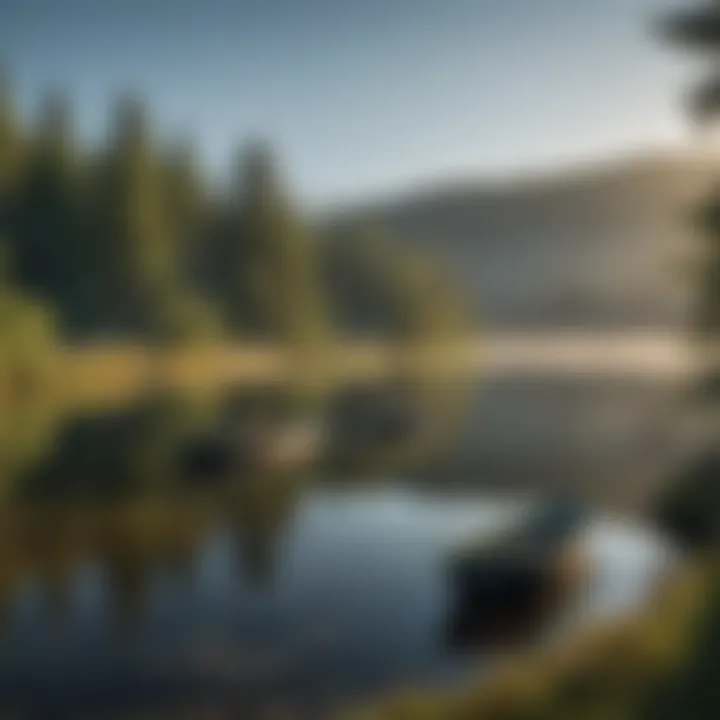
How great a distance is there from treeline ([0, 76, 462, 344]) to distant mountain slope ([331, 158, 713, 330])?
0.50 ft

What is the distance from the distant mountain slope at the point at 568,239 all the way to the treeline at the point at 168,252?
0.15m

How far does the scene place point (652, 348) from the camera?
3.65 meters

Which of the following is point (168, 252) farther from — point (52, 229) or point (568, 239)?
point (568, 239)

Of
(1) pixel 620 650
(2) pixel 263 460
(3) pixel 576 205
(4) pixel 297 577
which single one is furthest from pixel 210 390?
(1) pixel 620 650

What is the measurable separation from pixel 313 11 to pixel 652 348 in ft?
5.80

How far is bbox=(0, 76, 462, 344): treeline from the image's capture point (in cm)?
382

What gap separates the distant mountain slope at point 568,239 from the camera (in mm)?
3582

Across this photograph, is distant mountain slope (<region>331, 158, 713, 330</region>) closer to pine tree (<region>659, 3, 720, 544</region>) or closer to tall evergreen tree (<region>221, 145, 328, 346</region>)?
pine tree (<region>659, 3, 720, 544</region>)

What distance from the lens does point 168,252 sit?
13.5 feet

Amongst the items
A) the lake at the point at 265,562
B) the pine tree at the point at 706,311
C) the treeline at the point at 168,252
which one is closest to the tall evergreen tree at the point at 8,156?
the treeline at the point at 168,252

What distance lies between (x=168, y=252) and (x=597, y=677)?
7.61 ft

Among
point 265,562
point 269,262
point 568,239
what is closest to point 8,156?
point 269,262

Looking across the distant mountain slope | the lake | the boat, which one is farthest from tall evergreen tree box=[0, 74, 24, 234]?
the boat

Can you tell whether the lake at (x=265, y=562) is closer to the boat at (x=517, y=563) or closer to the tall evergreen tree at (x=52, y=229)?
the boat at (x=517, y=563)
